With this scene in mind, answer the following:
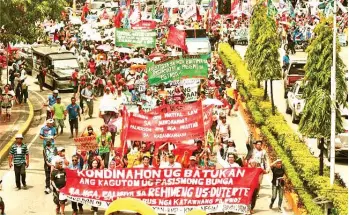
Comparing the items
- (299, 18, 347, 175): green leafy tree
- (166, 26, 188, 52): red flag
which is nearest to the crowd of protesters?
(299, 18, 347, 175): green leafy tree

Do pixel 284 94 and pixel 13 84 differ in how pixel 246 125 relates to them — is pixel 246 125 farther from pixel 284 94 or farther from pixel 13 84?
pixel 13 84

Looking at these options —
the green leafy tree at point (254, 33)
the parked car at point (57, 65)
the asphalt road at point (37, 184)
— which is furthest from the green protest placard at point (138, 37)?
the asphalt road at point (37, 184)

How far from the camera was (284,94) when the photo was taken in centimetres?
3412

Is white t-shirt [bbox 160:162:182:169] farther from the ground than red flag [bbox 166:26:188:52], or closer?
closer

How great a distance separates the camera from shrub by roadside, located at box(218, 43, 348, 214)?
678 inches

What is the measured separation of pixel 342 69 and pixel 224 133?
431 cm

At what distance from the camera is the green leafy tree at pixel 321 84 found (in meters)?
18.8

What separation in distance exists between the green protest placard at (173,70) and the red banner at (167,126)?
5950 millimetres

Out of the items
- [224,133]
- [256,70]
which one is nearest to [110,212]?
[224,133]

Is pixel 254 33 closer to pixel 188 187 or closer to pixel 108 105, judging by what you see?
pixel 108 105

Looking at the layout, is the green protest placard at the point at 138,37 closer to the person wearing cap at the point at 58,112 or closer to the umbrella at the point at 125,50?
the umbrella at the point at 125,50

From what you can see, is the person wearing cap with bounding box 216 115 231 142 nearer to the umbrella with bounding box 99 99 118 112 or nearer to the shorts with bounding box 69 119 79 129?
the umbrella with bounding box 99 99 118 112

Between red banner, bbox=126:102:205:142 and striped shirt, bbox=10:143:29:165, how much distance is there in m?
2.31

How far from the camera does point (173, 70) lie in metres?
25.3
